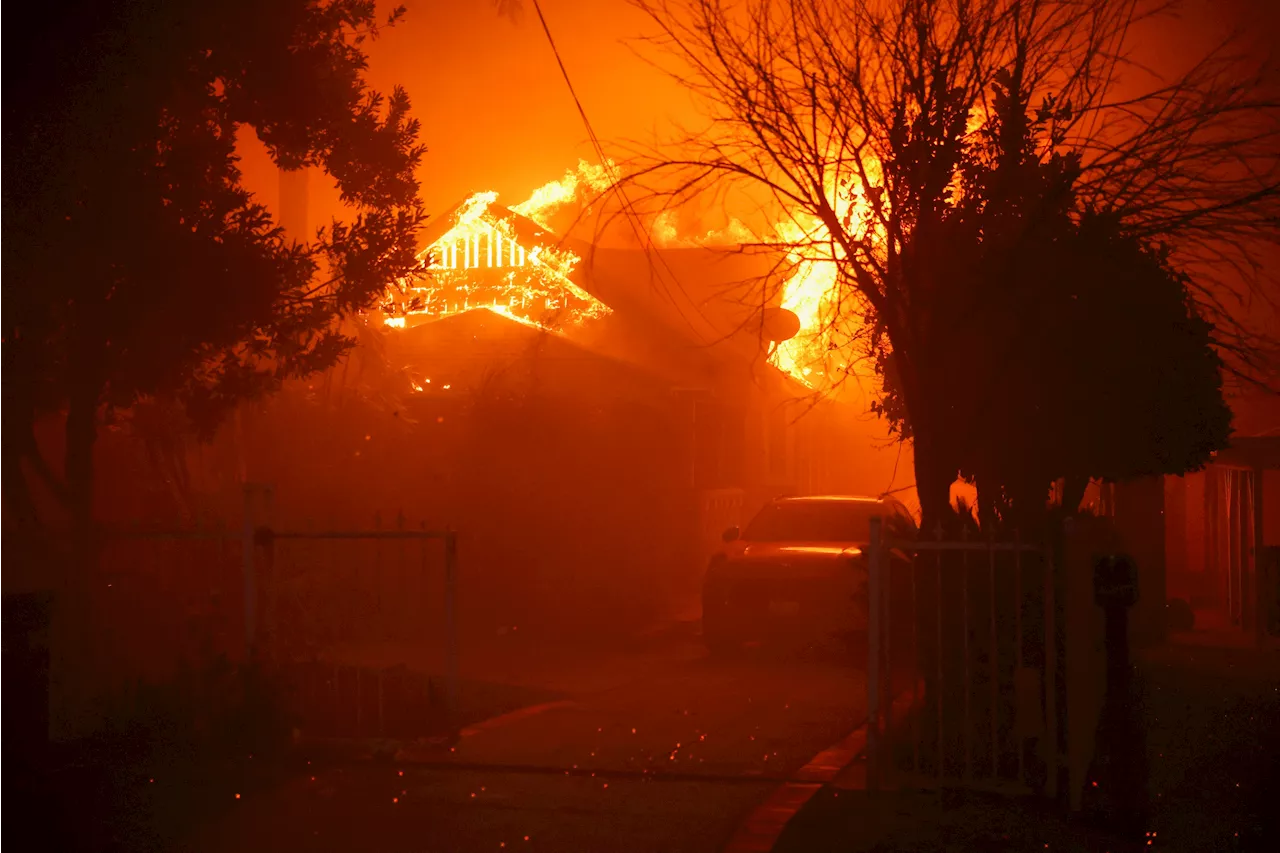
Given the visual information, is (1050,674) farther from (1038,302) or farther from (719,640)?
(719,640)

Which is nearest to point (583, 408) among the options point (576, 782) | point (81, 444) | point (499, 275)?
point (499, 275)

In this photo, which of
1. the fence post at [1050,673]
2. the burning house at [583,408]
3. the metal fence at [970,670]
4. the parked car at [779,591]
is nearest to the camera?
the fence post at [1050,673]

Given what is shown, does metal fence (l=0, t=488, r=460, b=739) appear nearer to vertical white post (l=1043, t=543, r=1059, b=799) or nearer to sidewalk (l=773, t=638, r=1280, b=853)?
sidewalk (l=773, t=638, r=1280, b=853)

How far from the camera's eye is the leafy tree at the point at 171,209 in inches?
321

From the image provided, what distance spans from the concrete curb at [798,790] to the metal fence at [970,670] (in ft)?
0.66

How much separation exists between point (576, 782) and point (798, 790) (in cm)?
119

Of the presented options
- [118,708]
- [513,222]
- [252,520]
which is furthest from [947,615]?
[513,222]

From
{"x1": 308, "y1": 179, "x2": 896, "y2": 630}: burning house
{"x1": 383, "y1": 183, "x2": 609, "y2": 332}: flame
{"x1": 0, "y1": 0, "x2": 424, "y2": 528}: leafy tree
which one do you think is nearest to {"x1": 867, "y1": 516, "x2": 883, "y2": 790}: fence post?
{"x1": 308, "y1": 179, "x2": 896, "y2": 630}: burning house

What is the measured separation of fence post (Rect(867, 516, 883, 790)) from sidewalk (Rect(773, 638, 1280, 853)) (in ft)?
0.52

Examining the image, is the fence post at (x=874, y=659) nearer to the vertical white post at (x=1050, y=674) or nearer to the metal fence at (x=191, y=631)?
the vertical white post at (x=1050, y=674)

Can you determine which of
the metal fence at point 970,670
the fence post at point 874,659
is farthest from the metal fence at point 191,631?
the metal fence at point 970,670

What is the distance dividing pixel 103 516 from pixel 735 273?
20.4 metres

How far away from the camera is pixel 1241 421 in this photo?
32.1 m

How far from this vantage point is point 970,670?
7.16 m
